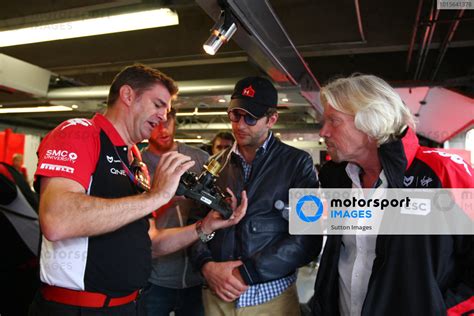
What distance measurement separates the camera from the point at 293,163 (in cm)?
164

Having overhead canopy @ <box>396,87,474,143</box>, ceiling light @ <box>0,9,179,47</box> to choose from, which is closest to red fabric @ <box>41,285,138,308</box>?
Answer: ceiling light @ <box>0,9,179,47</box>

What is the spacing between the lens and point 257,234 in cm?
156

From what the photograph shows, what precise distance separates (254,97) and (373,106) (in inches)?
22.9

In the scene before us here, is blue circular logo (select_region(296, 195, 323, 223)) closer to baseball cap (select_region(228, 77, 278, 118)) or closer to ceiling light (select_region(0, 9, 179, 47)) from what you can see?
baseball cap (select_region(228, 77, 278, 118))

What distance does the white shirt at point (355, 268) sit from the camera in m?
1.34

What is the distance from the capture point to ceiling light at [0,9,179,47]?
96.6 inches

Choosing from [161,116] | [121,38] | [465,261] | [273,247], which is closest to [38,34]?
[121,38]

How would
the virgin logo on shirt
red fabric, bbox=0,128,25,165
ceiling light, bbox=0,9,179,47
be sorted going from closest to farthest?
the virgin logo on shirt < ceiling light, bbox=0,9,179,47 < red fabric, bbox=0,128,25,165

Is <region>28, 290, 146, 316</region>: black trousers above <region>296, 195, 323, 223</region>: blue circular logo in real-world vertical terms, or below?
below

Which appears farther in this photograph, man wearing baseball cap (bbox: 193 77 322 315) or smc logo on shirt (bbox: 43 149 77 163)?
man wearing baseball cap (bbox: 193 77 322 315)

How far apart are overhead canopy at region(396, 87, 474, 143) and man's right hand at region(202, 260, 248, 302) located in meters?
3.57

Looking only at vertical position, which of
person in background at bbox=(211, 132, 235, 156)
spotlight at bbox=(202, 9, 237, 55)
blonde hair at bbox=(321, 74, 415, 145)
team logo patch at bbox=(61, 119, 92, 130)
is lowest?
team logo patch at bbox=(61, 119, 92, 130)

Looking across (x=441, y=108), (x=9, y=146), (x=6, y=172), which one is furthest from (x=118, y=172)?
(x=9, y=146)

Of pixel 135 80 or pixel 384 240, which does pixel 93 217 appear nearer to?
pixel 135 80
